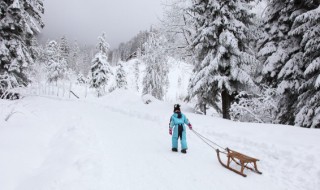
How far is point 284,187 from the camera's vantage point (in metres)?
5.66

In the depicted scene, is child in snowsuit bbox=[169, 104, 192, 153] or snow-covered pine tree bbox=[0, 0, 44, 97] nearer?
child in snowsuit bbox=[169, 104, 192, 153]

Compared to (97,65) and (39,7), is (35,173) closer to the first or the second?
(39,7)

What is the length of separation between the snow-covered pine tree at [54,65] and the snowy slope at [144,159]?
4767cm

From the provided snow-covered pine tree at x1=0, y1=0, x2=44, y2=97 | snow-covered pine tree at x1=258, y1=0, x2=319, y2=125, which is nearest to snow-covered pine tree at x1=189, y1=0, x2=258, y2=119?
snow-covered pine tree at x1=258, y1=0, x2=319, y2=125

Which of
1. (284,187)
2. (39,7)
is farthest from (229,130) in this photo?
(39,7)

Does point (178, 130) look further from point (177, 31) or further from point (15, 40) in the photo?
point (15, 40)

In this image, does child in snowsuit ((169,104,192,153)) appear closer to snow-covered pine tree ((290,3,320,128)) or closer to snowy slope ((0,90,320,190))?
snowy slope ((0,90,320,190))

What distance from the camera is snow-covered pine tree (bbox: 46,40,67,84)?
54031mm

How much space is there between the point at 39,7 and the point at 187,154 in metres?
19.4

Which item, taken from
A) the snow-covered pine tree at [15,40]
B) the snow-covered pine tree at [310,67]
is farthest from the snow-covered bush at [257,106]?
the snow-covered pine tree at [15,40]

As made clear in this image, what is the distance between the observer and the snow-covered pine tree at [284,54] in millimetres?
11422

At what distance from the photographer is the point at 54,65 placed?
5478 centimetres

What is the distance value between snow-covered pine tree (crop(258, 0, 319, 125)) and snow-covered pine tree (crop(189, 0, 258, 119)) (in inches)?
38.9

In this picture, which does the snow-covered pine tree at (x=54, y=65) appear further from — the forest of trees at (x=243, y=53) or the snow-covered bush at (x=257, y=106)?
the snow-covered bush at (x=257, y=106)
